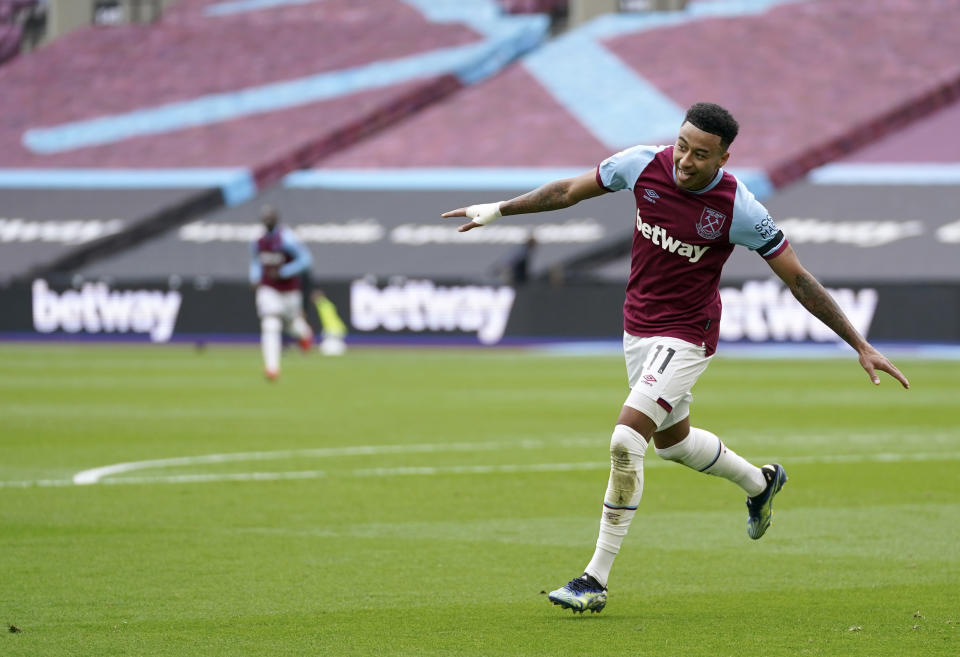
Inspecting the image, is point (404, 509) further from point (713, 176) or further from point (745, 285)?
point (745, 285)

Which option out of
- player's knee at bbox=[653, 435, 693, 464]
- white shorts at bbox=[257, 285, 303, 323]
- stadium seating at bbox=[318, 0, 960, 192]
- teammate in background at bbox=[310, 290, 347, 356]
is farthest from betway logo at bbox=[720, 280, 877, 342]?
A: player's knee at bbox=[653, 435, 693, 464]

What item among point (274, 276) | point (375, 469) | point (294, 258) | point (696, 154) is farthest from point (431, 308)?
point (696, 154)

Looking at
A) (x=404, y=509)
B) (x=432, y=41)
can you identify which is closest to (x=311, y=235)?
(x=432, y=41)

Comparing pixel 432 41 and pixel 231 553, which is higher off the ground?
pixel 231 553

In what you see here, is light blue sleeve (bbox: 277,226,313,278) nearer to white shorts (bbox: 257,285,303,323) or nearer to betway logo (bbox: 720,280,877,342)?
white shorts (bbox: 257,285,303,323)

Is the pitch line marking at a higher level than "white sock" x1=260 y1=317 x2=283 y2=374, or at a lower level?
higher

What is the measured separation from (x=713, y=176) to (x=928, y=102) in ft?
127

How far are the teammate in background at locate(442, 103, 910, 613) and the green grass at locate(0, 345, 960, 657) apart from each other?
2.39ft

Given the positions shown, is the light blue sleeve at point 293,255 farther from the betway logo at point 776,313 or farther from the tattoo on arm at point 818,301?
the tattoo on arm at point 818,301

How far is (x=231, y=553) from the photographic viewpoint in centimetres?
814

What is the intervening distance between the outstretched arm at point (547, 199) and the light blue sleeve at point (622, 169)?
0.04m

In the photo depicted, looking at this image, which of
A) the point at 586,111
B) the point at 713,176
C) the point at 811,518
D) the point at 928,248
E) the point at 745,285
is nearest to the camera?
the point at 713,176

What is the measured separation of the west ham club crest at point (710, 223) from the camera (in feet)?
23.3

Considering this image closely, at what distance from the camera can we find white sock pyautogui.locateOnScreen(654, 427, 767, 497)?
24.9 feet
